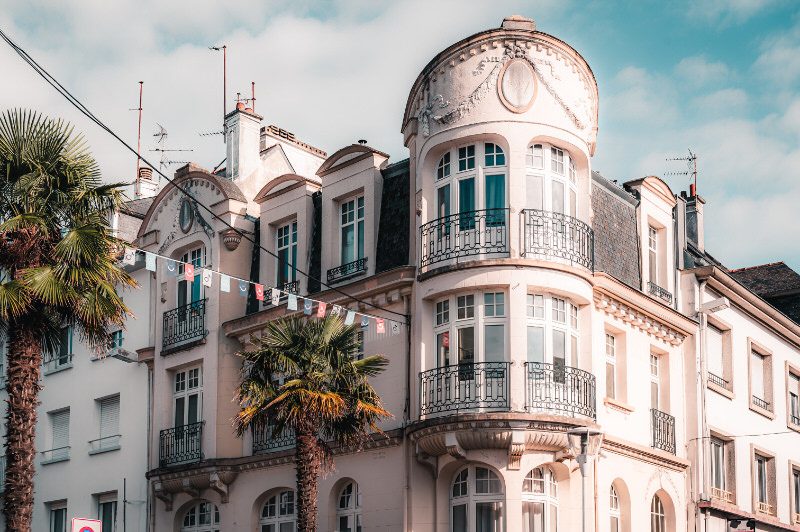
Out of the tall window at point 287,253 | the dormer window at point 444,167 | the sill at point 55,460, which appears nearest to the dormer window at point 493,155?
the dormer window at point 444,167

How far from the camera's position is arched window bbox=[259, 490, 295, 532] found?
28.5 meters

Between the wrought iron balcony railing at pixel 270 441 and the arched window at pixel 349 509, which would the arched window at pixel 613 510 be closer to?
the arched window at pixel 349 509

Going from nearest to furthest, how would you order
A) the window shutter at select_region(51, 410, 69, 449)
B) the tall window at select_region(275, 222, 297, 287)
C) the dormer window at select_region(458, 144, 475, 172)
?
the dormer window at select_region(458, 144, 475, 172) → the tall window at select_region(275, 222, 297, 287) → the window shutter at select_region(51, 410, 69, 449)

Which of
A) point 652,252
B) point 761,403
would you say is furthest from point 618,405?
point 761,403

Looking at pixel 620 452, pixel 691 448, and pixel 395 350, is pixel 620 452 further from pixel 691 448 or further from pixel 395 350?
pixel 395 350

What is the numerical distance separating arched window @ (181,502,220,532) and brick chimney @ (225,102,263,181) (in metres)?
8.02

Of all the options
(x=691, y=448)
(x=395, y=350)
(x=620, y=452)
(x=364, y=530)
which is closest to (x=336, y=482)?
(x=364, y=530)

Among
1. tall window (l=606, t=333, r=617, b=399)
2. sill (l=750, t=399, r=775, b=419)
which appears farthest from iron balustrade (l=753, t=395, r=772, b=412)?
tall window (l=606, t=333, r=617, b=399)

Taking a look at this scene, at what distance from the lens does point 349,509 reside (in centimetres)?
2719

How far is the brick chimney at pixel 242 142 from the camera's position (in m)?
33.3

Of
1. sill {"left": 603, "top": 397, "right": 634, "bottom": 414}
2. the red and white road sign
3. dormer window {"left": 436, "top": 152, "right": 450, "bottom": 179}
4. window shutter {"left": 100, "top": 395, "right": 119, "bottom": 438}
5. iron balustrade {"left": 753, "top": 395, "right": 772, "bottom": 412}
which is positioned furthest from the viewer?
window shutter {"left": 100, "top": 395, "right": 119, "bottom": 438}

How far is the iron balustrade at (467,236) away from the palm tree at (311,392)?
234 centimetres

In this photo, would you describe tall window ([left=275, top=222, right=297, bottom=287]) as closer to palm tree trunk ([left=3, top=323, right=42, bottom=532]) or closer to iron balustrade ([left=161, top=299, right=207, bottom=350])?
iron balustrade ([left=161, top=299, right=207, bottom=350])

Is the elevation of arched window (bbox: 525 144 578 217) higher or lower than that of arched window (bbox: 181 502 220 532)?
higher
